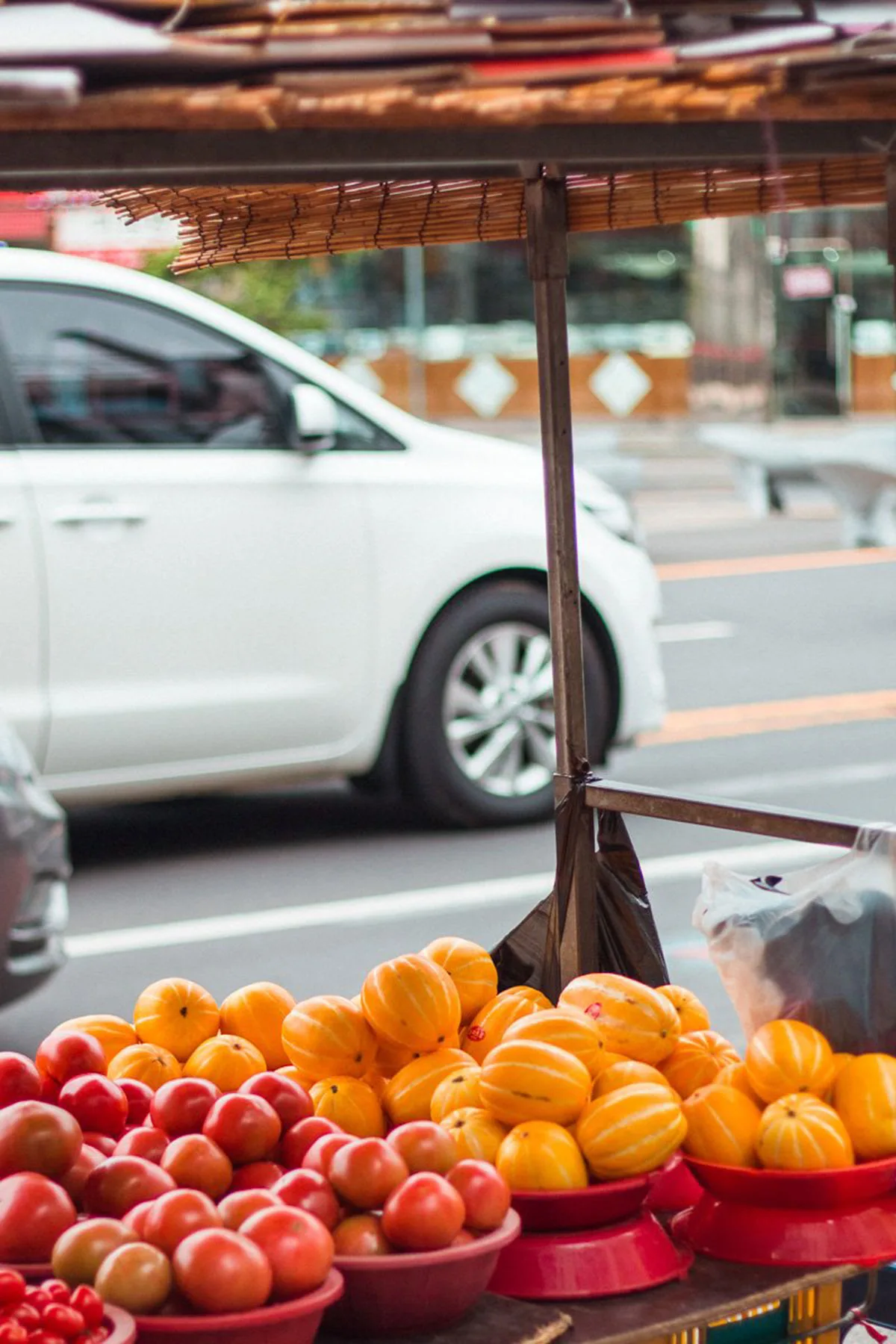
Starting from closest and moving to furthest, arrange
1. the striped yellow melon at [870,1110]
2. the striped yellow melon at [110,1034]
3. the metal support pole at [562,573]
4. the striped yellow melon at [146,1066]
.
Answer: the striped yellow melon at [870,1110], the striped yellow melon at [146,1066], the striped yellow melon at [110,1034], the metal support pole at [562,573]

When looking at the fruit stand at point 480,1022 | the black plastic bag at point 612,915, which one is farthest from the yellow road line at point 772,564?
the fruit stand at point 480,1022

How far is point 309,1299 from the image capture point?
1.82 meters

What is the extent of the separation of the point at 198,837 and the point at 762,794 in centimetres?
214

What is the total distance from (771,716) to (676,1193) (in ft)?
22.2

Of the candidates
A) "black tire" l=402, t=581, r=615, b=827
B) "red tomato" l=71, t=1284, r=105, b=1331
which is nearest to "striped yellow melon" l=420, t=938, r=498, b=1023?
"red tomato" l=71, t=1284, r=105, b=1331

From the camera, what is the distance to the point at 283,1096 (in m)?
2.21

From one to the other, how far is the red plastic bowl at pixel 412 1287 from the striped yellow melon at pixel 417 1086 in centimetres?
38

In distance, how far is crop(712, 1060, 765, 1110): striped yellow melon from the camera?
2324 mm

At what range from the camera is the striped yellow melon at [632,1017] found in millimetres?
2412

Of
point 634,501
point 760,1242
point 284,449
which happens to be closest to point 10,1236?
point 760,1242

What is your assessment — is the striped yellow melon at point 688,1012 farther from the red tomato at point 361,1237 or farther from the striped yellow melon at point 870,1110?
the red tomato at point 361,1237

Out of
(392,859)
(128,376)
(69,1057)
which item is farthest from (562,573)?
(392,859)

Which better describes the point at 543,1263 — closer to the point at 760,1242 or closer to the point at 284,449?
the point at 760,1242

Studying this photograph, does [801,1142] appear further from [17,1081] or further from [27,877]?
[27,877]
